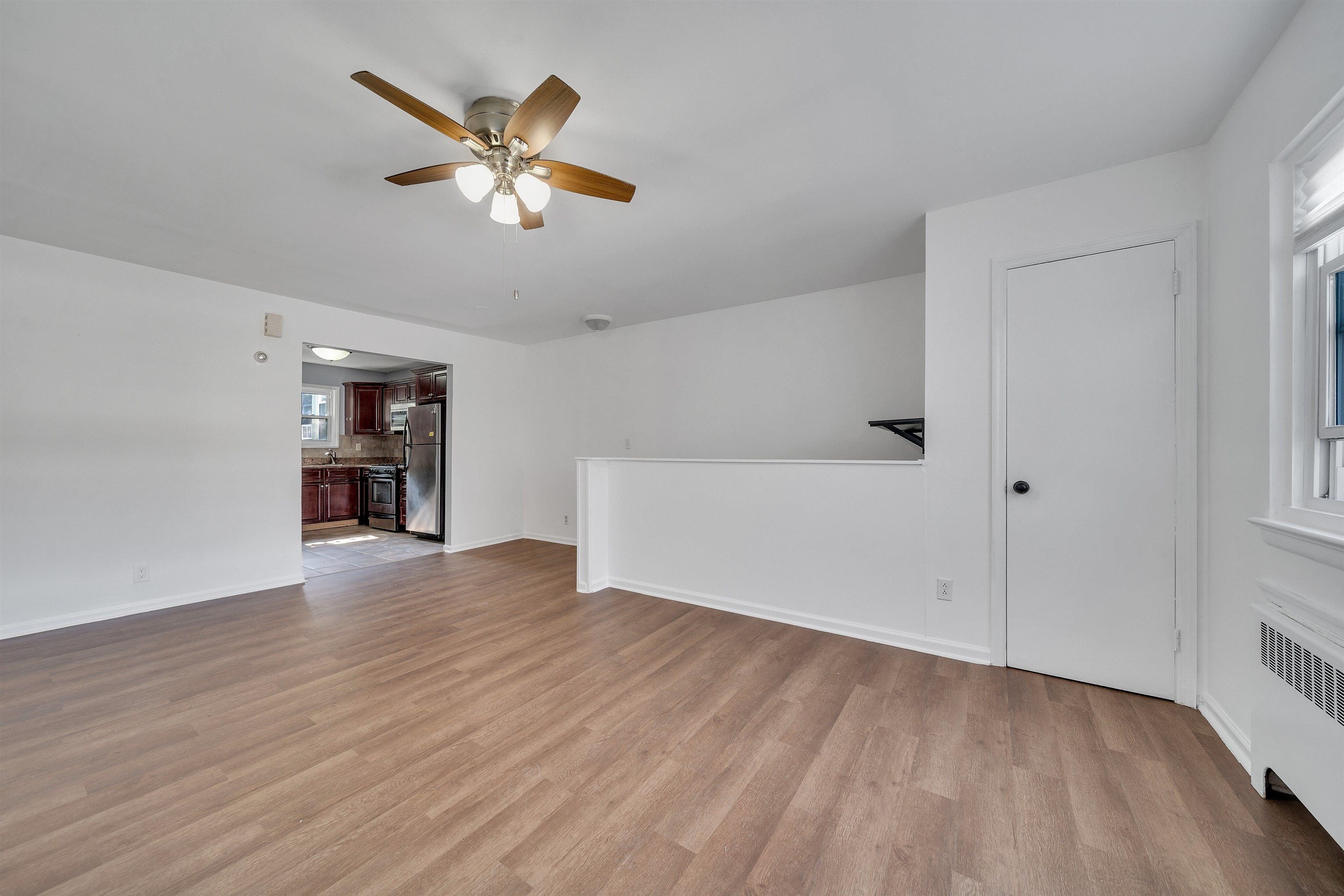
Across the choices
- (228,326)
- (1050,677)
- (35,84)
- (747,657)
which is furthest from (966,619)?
(228,326)

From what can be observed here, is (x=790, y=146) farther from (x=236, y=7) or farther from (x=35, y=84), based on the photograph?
(x=35, y=84)

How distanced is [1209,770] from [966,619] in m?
0.96

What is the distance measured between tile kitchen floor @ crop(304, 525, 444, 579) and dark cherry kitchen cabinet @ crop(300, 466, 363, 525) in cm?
22

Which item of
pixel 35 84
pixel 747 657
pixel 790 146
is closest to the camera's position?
pixel 35 84

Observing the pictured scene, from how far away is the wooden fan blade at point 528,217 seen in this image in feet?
7.32

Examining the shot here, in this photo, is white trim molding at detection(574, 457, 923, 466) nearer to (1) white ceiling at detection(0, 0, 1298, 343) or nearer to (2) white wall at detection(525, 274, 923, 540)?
(2) white wall at detection(525, 274, 923, 540)

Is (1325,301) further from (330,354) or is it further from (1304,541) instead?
(330,354)

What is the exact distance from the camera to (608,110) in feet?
6.04

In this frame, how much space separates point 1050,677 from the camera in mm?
2369

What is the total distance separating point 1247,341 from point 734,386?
3.30 metres

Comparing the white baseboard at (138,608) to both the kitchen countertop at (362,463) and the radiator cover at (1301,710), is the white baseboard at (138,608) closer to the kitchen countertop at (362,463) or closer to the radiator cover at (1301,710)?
the kitchen countertop at (362,463)

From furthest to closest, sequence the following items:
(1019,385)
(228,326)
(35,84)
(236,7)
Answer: (228,326) → (1019,385) → (35,84) → (236,7)

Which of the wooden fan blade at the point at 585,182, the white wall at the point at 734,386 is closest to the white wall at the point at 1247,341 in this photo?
the white wall at the point at 734,386

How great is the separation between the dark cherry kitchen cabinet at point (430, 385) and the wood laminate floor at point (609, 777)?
13.4ft
